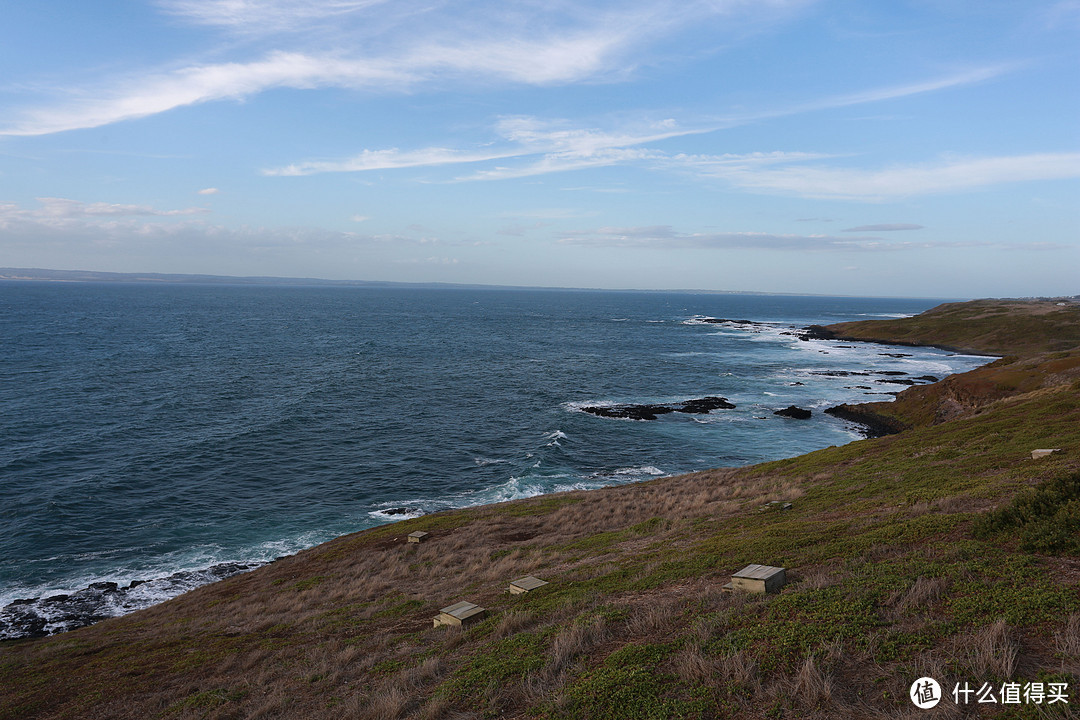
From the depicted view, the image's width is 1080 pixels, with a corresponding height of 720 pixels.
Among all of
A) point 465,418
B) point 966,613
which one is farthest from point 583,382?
point 966,613

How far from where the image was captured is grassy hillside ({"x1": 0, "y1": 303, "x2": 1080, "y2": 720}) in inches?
326

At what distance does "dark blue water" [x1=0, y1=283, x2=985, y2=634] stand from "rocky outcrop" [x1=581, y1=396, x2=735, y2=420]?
65.3 inches

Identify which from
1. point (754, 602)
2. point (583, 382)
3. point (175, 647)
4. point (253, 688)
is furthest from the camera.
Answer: point (583, 382)

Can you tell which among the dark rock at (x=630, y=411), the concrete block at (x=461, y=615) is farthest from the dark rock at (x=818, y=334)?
the concrete block at (x=461, y=615)

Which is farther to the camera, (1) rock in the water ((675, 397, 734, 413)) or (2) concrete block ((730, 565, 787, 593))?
(1) rock in the water ((675, 397, 734, 413))

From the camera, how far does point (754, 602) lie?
11.0m

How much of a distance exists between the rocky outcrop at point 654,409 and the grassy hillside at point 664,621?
33939 mm

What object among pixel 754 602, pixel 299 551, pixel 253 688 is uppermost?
pixel 754 602

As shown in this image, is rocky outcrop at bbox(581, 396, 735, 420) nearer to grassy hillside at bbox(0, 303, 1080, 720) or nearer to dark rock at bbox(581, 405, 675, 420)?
dark rock at bbox(581, 405, 675, 420)

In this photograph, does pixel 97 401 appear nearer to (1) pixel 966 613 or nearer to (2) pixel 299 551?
(2) pixel 299 551

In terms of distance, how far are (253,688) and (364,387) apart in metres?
60.2

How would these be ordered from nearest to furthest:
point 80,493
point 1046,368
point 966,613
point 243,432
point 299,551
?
point 966,613
point 299,551
point 80,493
point 1046,368
point 243,432

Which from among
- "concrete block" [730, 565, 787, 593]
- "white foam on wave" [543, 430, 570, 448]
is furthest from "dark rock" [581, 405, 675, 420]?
"concrete block" [730, 565, 787, 593]

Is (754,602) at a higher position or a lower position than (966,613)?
lower
